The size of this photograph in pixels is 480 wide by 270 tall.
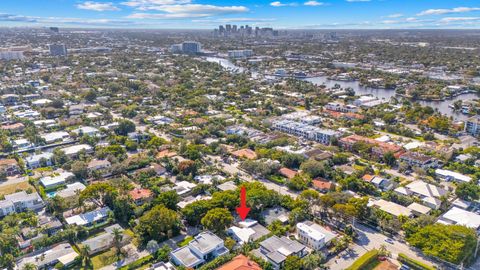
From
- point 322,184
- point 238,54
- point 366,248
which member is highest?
point 238,54

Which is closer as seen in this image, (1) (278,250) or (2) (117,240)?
(1) (278,250)

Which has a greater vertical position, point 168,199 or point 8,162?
point 168,199

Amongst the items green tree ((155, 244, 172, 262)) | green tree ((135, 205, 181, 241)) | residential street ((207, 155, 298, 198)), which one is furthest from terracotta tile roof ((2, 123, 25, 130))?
green tree ((155, 244, 172, 262))

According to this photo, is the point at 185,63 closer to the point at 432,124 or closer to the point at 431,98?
the point at 431,98

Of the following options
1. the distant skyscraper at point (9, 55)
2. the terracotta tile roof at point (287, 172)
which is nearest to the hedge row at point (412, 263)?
the terracotta tile roof at point (287, 172)

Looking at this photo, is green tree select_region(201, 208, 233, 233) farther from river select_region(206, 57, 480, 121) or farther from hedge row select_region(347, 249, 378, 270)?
river select_region(206, 57, 480, 121)

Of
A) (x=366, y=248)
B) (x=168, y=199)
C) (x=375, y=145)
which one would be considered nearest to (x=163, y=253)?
(x=168, y=199)

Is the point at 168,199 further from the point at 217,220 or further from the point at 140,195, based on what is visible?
the point at 217,220

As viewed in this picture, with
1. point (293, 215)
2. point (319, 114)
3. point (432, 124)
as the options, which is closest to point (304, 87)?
point (319, 114)
